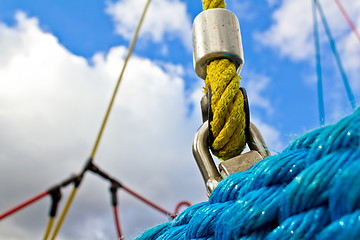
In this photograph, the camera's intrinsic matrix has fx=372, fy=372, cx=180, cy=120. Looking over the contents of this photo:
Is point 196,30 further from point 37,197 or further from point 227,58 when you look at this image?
point 37,197

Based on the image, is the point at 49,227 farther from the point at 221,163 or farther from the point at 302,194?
the point at 302,194

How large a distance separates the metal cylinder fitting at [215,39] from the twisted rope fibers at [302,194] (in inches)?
14.3

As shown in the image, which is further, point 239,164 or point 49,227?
point 49,227

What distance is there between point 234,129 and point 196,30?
0.25m

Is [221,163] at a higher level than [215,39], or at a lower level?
lower

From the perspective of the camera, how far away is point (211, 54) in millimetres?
767

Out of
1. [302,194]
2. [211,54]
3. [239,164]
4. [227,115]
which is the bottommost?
[302,194]

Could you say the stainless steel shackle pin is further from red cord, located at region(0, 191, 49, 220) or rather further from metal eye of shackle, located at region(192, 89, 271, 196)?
red cord, located at region(0, 191, 49, 220)

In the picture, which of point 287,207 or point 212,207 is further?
point 212,207

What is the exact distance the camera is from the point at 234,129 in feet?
2.28

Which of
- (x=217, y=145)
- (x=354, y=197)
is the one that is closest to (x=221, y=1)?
(x=217, y=145)

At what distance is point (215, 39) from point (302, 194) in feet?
1.57

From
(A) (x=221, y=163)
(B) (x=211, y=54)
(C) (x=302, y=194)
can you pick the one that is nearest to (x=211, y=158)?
(A) (x=221, y=163)

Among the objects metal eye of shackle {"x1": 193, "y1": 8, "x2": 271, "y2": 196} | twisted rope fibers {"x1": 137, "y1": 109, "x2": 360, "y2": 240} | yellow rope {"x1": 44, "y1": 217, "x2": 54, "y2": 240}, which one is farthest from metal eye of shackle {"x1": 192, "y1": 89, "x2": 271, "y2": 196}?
yellow rope {"x1": 44, "y1": 217, "x2": 54, "y2": 240}
